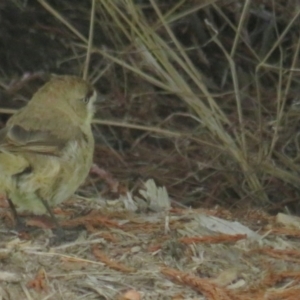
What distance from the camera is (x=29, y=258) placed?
18.5 feet

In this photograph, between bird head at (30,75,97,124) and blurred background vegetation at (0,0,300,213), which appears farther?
blurred background vegetation at (0,0,300,213)

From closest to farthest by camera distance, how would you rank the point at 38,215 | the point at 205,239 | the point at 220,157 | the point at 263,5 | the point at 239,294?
the point at 239,294
the point at 205,239
the point at 38,215
the point at 220,157
the point at 263,5

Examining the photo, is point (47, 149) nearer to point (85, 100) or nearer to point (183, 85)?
point (85, 100)

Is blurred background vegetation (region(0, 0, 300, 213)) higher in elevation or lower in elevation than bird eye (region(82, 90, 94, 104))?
lower

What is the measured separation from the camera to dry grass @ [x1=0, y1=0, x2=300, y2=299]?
7.91 m

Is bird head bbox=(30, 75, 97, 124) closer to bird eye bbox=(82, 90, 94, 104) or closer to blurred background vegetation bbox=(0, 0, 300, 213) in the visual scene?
bird eye bbox=(82, 90, 94, 104)

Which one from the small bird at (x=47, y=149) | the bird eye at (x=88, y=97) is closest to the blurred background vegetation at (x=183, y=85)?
the bird eye at (x=88, y=97)

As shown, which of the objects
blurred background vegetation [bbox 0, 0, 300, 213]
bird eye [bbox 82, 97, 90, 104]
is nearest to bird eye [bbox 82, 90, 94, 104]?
bird eye [bbox 82, 97, 90, 104]

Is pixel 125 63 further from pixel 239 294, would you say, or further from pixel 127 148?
pixel 239 294

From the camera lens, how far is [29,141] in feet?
19.7

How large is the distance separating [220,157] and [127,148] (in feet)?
4.11

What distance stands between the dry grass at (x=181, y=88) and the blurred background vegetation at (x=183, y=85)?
0.04 feet

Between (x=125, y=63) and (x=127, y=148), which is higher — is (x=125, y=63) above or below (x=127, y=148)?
above

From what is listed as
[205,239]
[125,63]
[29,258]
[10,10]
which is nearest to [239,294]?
[205,239]
